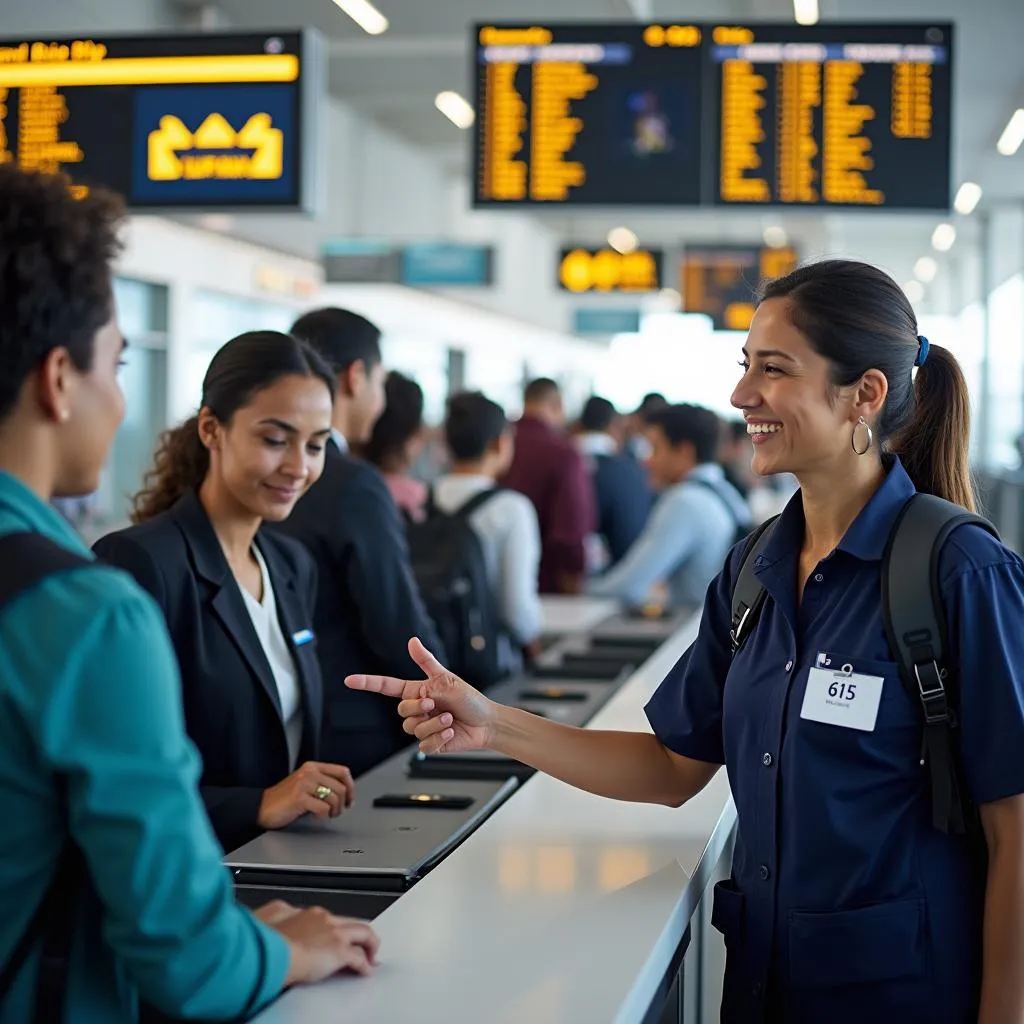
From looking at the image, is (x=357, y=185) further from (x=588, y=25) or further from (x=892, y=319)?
(x=892, y=319)

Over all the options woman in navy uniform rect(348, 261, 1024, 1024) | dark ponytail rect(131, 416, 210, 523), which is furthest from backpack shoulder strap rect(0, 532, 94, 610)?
dark ponytail rect(131, 416, 210, 523)

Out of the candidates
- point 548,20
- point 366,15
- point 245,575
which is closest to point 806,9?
point 548,20

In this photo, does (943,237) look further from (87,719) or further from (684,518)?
(87,719)

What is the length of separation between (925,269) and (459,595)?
64.5 ft

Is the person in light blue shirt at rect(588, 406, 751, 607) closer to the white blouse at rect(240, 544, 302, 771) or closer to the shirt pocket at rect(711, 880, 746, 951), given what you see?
the white blouse at rect(240, 544, 302, 771)

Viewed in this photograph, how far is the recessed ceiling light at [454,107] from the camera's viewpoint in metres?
12.2

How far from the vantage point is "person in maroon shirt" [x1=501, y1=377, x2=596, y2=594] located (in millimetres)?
6582

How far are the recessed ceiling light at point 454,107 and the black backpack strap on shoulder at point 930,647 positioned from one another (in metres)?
10.6

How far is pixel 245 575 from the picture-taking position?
2488mm

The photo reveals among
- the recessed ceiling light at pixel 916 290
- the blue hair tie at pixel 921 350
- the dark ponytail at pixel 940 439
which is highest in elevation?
the recessed ceiling light at pixel 916 290

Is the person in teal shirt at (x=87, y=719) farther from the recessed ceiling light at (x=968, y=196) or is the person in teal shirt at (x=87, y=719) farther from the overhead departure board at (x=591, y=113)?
the recessed ceiling light at (x=968, y=196)

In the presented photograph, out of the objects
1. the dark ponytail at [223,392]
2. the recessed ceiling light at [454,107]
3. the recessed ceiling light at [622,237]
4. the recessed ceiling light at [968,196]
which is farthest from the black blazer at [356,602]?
the recessed ceiling light at [622,237]

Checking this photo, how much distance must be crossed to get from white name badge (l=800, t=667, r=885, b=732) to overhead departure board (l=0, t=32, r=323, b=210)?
11.5 ft

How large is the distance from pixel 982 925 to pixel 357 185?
40.8ft
